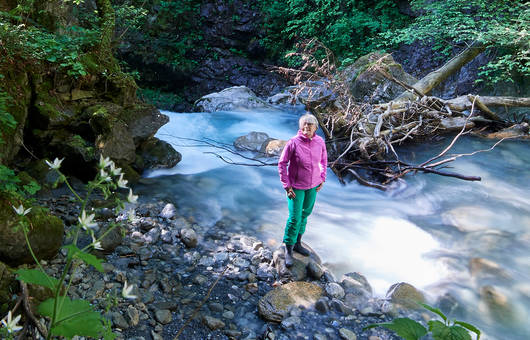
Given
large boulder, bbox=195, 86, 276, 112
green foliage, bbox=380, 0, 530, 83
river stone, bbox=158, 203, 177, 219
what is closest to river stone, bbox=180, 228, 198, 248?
river stone, bbox=158, 203, 177, 219

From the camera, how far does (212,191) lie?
5.96 metres

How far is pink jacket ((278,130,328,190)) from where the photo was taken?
350 centimetres

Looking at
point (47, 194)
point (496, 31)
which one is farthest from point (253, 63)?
point (47, 194)

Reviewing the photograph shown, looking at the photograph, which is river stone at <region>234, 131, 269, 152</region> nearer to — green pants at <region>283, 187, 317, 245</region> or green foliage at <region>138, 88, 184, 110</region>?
green pants at <region>283, 187, 317, 245</region>

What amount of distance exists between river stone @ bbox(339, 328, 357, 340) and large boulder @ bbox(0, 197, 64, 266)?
2584 millimetres

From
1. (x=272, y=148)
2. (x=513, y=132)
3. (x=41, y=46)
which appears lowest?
(x=272, y=148)

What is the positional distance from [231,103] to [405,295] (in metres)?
9.74

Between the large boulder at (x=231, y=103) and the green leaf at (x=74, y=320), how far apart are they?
10.9m

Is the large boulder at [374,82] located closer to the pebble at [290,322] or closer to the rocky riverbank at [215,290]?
the rocky riverbank at [215,290]

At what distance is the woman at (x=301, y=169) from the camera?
11.5ft

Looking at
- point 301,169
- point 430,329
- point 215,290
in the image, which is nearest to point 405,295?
point 301,169

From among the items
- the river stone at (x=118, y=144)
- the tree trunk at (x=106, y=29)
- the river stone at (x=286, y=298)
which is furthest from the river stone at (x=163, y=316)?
the tree trunk at (x=106, y=29)

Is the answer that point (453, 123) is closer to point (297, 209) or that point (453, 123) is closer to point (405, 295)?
point (405, 295)

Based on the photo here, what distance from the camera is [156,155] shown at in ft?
21.3
